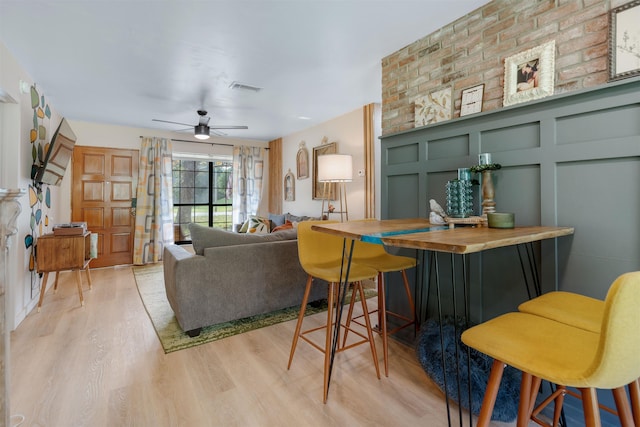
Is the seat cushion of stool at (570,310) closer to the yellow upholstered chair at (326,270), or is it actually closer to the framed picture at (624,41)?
the yellow upholstered chair at (326,270)

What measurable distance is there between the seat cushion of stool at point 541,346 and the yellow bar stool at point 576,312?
0.16 ft

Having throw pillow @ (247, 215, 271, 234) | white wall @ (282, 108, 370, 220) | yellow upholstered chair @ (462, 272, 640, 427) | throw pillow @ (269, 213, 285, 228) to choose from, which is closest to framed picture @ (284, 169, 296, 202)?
white wall @ (282, 108, 370, 220)

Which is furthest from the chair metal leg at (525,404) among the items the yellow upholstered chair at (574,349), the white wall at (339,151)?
the white wall at (339,151)

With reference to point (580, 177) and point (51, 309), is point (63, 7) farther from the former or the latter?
point (580, 177)

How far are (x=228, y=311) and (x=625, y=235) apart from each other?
2596mm

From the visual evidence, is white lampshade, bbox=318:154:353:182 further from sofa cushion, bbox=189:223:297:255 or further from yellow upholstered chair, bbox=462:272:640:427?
yellow upholstered chair, bbox=462:272:640:427

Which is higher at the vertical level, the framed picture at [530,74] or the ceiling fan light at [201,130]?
the ceiling fan light at [201,130]

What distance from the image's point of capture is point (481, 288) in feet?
6.26

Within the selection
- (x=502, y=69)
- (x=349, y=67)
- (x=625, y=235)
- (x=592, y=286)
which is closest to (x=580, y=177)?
(x=625, y=235)

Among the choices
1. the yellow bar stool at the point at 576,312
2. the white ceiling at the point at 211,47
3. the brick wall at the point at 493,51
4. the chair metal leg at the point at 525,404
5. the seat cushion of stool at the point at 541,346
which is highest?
the white ceiling at the point at 211,47

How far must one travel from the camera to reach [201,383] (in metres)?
1.79

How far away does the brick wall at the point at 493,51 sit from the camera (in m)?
1.50

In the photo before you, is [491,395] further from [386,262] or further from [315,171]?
[315,171]

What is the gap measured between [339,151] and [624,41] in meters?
3.31
